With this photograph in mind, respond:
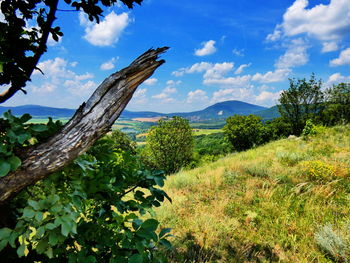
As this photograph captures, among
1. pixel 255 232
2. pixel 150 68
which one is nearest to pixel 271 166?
pixel 255 232

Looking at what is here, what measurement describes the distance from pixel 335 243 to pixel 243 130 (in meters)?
31.4

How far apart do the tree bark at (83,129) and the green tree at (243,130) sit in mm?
33418

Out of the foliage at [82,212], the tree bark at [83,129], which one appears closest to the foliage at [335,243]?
the foliage at [82,212]

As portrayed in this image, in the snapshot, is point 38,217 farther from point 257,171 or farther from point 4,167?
point 257,171

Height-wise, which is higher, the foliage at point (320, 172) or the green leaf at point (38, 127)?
the green leaf at point (38, 127)

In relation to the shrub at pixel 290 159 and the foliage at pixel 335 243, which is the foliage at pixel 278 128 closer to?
the shrub at pixel 290 159

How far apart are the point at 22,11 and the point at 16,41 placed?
0.41 m

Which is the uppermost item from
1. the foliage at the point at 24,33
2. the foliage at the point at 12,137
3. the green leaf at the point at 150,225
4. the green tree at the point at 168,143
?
the foliage at the point at 24,33

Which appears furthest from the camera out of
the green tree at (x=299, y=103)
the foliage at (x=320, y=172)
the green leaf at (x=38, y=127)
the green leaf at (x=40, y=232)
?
the green tree at (x=299, y=103)

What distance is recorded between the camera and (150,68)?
5.01 ft

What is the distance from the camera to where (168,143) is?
3638cm

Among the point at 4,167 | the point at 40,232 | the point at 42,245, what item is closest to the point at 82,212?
the point at 42,245

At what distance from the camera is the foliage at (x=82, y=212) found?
41.7 inches

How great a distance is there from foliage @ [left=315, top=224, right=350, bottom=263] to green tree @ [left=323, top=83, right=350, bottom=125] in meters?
36.1
